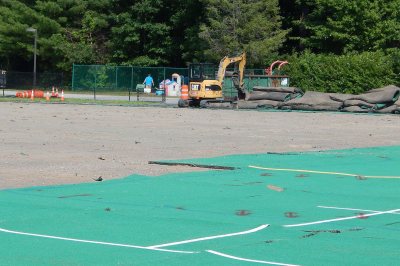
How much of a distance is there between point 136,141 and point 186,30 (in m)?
61.7

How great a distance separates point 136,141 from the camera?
1003 inches

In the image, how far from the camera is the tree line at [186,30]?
2923 inches

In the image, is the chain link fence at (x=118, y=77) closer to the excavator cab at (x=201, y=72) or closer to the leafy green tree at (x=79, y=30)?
the leafy green tree at (x=79, y=30)

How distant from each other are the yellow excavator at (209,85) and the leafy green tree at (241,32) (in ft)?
55.2

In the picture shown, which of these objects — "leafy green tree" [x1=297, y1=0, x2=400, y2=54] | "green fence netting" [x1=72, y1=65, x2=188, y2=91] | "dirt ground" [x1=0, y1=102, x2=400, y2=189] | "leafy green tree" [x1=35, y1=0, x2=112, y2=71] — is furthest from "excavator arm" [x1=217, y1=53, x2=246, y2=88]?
"leafy green tree" [x1=35, y1=0, x2=112, y2=71]

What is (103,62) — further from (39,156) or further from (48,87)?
(39,156)

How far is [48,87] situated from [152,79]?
31.9 feet

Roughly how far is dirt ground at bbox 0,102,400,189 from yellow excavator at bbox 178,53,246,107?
52.2ft

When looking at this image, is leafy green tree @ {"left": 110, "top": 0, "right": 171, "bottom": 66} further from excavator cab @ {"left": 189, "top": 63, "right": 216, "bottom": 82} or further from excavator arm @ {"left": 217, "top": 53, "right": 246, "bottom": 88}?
excavator arm @ {"left": 217, "top": 53, "right": 246, "bottom": 88}

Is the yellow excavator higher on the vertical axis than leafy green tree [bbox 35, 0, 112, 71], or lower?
lower

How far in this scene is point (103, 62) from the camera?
93750mm

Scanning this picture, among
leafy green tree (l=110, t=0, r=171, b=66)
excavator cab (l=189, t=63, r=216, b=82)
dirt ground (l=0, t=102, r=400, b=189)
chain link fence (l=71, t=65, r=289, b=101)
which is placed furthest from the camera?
leafy green tree (l=110, t=0, r=171, b=66)

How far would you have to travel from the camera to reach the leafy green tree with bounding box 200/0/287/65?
74.8m

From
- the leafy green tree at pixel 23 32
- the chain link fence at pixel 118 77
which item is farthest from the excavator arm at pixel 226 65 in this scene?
the leafy green tree at pixel 23 32
